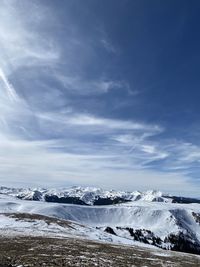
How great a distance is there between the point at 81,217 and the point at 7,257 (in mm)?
180543

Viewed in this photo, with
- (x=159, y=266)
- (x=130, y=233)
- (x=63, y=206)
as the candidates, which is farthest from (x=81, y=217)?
(x=159, y=266)

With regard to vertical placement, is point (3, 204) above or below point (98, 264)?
above

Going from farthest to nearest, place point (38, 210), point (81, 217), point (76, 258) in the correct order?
point (81, 217)
point (38, 210)
point (76, 258)

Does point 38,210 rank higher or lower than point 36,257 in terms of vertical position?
higher

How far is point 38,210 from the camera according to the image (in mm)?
→ 168375

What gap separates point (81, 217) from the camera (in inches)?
7805

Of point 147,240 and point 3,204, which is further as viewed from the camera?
point 3,204

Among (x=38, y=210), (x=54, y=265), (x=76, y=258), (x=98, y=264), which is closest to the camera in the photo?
(x=54, y=265)

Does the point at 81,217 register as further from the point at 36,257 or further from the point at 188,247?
the point at 36,257

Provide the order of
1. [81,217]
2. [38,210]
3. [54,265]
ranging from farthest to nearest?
1. [81,217]
2. [38,210]
3. [54,265]

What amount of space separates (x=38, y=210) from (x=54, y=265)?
15366 cm

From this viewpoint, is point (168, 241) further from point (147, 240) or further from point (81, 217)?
point (81, 217)

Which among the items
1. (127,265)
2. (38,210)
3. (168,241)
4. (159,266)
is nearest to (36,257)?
(127,265)

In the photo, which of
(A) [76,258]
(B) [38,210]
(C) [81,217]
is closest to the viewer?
(A) [76,258]
